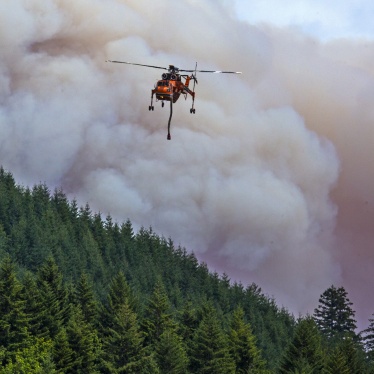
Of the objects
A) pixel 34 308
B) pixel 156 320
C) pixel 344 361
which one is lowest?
pixel 344 361

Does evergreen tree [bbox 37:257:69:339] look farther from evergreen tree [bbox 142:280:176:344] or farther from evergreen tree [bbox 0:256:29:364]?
evergreen tree [bbox 142:280:176:344]

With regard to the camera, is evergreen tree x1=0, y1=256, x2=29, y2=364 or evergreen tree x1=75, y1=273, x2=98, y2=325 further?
evergreen tree x1=75, y1=273, x2=98, y2=325

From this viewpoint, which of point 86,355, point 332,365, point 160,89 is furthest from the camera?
point 332,365

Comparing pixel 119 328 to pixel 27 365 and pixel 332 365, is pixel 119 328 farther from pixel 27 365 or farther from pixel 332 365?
pixel 332 365

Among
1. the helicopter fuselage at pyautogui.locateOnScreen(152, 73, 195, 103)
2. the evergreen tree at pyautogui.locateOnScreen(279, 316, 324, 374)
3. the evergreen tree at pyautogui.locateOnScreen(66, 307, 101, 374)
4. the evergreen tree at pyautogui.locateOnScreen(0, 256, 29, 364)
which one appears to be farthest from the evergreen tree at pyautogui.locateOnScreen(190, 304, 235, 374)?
the helicopter fuselage at pyautogui.locateOnScreen(152, 73, 195, 103)

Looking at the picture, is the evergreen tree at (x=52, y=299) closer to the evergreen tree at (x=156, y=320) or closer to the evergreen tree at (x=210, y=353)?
the evergreen tree at (x=156, y=320)

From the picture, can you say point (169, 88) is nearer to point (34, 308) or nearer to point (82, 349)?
point (82, 349)

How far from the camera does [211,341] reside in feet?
367

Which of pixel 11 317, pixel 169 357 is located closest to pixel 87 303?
pixel 11 317

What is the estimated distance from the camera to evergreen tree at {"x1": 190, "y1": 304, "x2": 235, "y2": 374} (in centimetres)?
11094

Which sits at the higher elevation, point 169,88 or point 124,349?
point 169,88

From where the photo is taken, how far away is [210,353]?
111312mm

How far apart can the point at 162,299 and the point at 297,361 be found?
19.1 m

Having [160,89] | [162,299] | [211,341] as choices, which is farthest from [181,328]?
[160,89]
